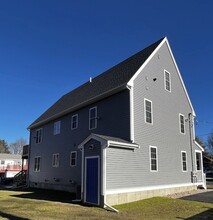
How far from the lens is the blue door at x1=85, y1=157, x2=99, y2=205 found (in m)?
13.5

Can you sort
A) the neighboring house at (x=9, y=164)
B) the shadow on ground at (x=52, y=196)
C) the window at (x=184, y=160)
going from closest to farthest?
1. the shadow on ground at (x=52, y=196)
2. the window at (x=184, y=160)
3. the neighboring house at (x=9, y=164)

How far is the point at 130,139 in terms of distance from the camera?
603 inches

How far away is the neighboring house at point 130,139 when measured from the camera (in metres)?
14.0

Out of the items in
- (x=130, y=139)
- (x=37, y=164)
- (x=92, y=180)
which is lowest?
(x=92, y=180)

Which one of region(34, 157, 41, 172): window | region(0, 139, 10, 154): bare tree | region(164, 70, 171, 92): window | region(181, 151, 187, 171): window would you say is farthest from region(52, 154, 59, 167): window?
region(0, 139, 10, 154): bare tree

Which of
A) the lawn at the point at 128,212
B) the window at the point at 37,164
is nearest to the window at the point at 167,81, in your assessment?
the lawn at the point at 128,212

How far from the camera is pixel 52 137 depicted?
2464cm

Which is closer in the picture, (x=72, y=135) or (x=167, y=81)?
(x=167, y=81)

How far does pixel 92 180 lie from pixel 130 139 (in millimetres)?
3201

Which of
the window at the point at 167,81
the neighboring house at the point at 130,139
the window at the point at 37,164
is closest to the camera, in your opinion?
the neighboring house at the point at 130,139

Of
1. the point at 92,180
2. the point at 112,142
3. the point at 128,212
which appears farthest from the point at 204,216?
the point at 92,180

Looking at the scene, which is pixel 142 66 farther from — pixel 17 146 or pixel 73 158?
pixel 17 146

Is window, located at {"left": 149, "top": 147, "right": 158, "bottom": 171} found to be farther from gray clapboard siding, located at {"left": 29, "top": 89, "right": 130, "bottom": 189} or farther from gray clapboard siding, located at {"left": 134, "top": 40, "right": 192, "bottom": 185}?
gray clapboard siding, located at {"left": 29, "top": 89, "right": 130, "bottom": 189}

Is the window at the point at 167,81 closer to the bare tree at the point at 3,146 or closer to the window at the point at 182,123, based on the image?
the window at the point at 182,123
